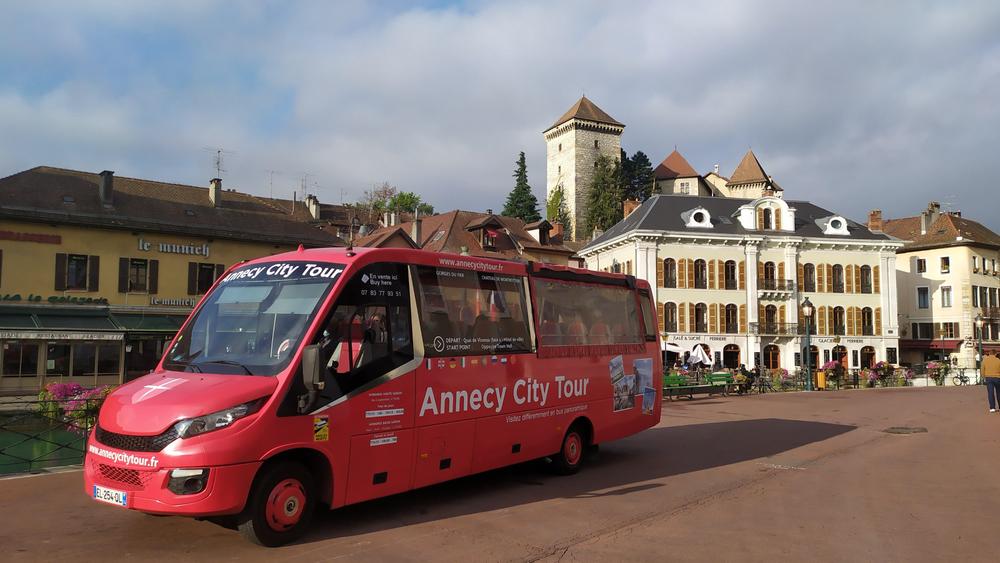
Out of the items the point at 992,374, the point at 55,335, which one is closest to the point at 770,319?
the point at 992,374

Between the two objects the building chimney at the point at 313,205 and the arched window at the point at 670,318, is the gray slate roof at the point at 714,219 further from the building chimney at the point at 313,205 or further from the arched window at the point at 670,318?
the building chimney at the point at 313,205

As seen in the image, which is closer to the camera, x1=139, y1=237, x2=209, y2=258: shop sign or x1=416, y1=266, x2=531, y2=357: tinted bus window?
x1=416, y1=266, x2=531, y2=357: tinted bus window

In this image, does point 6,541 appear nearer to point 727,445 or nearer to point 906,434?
point 727,445

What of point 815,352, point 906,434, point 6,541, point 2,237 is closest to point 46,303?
point 2,237

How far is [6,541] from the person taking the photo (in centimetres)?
694

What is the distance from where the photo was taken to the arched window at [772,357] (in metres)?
50.4

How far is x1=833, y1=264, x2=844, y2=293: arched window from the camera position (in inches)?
2053

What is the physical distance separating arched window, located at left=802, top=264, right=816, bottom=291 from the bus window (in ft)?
160

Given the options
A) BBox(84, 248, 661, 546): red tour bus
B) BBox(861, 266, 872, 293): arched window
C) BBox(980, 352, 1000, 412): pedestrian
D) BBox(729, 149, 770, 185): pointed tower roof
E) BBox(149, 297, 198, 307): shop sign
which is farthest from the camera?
BBox(729, 149, 770, 185): pointed tower roof

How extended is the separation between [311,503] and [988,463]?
37.4ft

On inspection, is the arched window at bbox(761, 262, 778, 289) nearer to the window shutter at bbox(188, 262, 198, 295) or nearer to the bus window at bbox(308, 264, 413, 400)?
the window shutter at bbox(188, 262, 198, 295)

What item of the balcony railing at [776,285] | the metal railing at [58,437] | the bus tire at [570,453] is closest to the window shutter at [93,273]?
the metal railing at [58,437]

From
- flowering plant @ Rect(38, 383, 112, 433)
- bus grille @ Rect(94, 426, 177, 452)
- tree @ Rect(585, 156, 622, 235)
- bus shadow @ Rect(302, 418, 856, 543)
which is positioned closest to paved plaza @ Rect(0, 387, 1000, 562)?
bus shadow @ Rect(302, 418, 856, 543)

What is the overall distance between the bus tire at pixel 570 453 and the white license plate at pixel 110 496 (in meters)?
6.02
